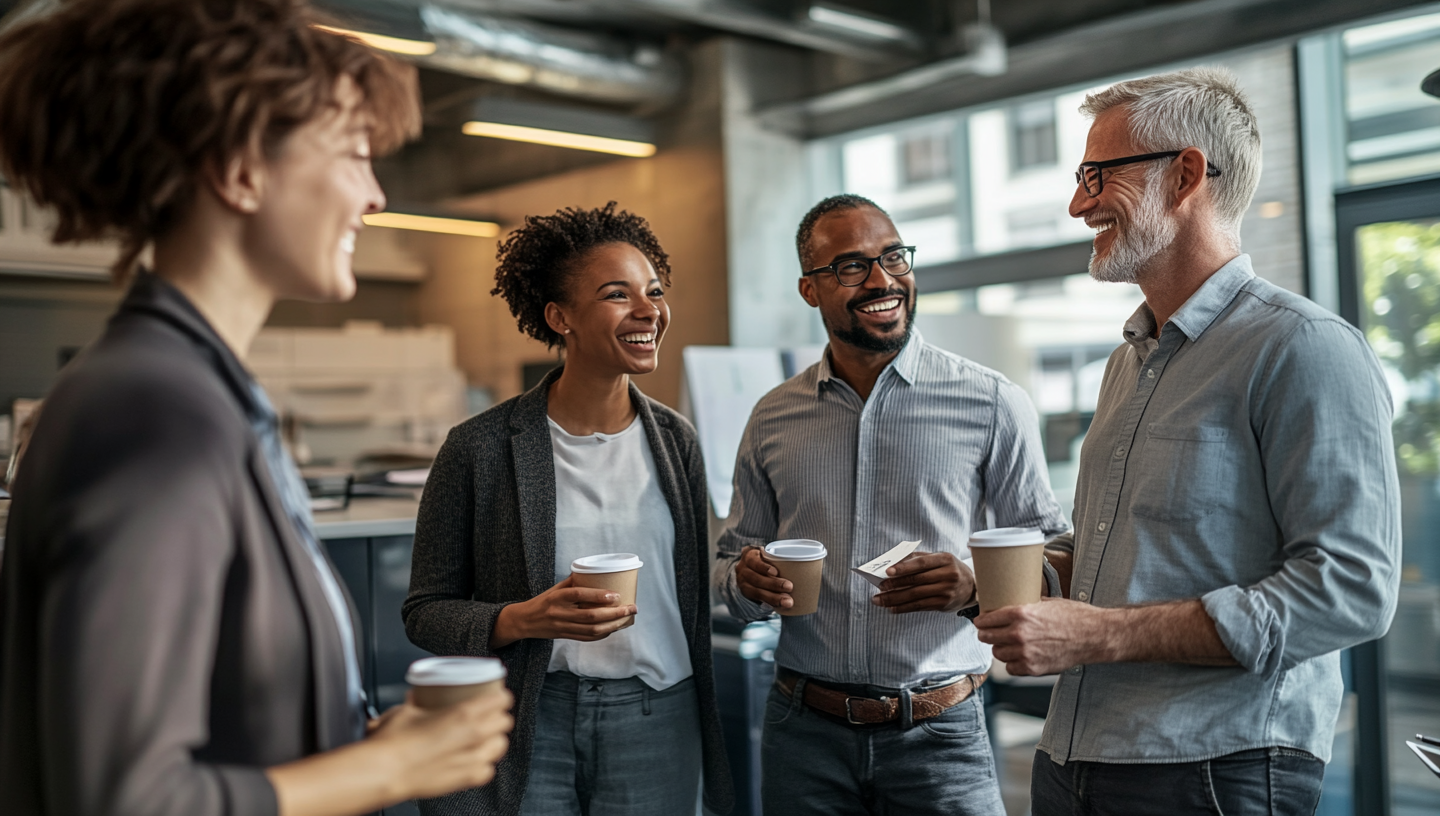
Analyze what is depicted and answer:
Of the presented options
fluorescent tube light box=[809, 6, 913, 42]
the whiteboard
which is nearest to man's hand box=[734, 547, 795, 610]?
the whiteboard

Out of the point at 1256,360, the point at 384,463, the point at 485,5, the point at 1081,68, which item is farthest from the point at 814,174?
the point at 1256,360

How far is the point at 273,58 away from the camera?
922 millimetres

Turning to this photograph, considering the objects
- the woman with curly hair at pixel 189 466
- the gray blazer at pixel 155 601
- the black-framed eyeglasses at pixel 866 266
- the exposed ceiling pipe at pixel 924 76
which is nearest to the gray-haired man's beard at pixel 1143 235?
the black-framed eyeglasses at pixel 866 266

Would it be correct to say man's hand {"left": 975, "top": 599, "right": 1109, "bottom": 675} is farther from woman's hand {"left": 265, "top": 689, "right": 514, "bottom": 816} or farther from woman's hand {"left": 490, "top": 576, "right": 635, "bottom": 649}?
woman's hand {"left": 265, "top": 689, "right": 514, "bottom": 816}

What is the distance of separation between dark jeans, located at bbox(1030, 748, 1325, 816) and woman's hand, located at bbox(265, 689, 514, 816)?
0.95 metres

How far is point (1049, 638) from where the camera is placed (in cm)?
139

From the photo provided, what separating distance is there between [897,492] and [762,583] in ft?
1.21

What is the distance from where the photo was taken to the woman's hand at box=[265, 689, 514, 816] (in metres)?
0.84

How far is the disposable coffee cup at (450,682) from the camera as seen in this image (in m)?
0.97

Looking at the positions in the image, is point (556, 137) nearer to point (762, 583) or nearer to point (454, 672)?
point (762, 583)

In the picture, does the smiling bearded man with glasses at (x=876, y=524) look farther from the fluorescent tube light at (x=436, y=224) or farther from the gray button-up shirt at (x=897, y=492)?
the fluorescent tube light at (x=436, y=224)

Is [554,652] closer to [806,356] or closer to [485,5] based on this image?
[806,356]

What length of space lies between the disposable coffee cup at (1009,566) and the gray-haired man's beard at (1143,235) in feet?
1.54

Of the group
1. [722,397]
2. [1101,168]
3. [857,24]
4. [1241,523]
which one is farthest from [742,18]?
[1241,523]
